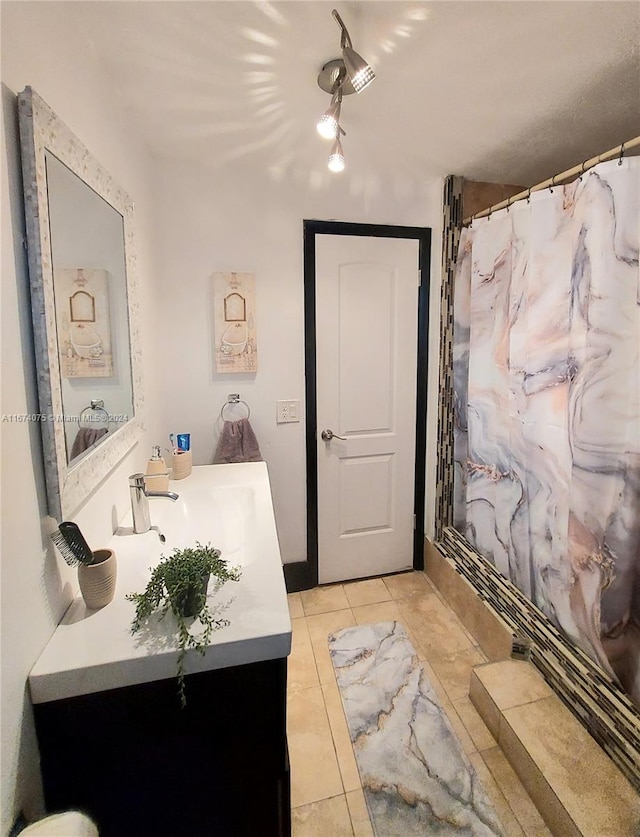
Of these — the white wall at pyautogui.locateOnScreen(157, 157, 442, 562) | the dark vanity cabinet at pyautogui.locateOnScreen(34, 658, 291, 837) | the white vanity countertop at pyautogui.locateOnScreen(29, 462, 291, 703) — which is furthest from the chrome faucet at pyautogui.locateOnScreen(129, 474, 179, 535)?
the white wall at pyautogui.locateOnScreen(157, 157, 442, 562)

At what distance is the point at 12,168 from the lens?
2.45 ft

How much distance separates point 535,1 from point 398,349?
1.45m

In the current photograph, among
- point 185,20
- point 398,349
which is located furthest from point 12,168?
point 398,349

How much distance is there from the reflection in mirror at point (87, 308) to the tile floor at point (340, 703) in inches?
52.5

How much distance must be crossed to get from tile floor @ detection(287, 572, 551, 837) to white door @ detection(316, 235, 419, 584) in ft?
0.69

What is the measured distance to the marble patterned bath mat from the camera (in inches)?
Result: 49.3

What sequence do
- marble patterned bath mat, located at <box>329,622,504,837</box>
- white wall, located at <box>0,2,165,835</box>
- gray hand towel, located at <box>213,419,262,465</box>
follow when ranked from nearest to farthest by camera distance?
white wall, located at <box>0,2,165,835</box>
marble patterned bath mat, located at <box>329,622,504,837</box>
gray hand towel, located at <box>213,419,262,465</box>

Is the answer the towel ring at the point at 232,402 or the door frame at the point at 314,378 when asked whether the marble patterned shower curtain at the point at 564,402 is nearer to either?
the door frame at the point at 314,378

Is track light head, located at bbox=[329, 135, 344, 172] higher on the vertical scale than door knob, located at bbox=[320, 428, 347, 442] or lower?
higher

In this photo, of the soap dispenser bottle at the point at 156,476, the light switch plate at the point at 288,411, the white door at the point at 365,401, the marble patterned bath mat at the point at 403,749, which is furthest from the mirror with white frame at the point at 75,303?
the marble patterned bath mat at the point at 403,749

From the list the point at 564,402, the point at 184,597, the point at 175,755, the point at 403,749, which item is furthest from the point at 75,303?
the point at 403,749

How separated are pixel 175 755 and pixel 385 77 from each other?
1943 millimetres

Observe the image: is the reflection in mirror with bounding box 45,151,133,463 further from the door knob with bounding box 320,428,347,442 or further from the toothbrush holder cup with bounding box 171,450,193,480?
the door knob with bounding box 320,428,347,442

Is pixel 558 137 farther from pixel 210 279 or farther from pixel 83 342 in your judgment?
pixel 83 342
